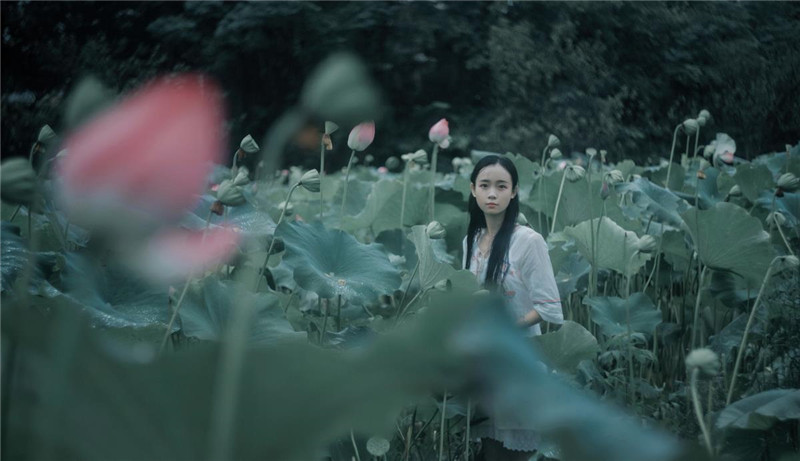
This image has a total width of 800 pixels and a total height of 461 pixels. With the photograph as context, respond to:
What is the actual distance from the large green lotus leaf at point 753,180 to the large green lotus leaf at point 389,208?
0.90 m

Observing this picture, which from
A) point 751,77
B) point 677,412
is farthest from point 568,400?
point 751,77

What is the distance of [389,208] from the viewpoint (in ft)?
5.94

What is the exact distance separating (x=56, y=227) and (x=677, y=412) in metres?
0.92

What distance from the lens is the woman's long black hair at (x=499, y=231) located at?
4.07 feet

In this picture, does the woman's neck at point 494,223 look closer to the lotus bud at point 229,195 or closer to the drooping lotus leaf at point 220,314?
the drooping lotus leaf at point 220,314

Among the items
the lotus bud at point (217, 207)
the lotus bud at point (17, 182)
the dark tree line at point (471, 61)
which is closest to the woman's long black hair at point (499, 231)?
the lotus bud at point (217, 207)

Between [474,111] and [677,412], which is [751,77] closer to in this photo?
[677,412]

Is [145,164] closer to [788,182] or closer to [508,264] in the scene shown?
[508,264]

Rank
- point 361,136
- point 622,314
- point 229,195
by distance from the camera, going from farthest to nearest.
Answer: point 622,314, point 361,136, point 229,195

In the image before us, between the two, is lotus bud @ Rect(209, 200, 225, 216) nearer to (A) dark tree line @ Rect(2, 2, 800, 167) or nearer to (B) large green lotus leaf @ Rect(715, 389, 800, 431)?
(B) large green lotus leaf @ Rect(715, 389, 800, 431)

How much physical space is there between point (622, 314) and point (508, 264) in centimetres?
24

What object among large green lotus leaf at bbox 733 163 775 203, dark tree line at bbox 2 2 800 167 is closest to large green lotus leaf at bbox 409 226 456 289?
large green lotus leaf at bbox 733 163 775 203

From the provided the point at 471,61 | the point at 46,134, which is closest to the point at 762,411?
the point at 46,134

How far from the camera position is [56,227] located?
0.93 meters
